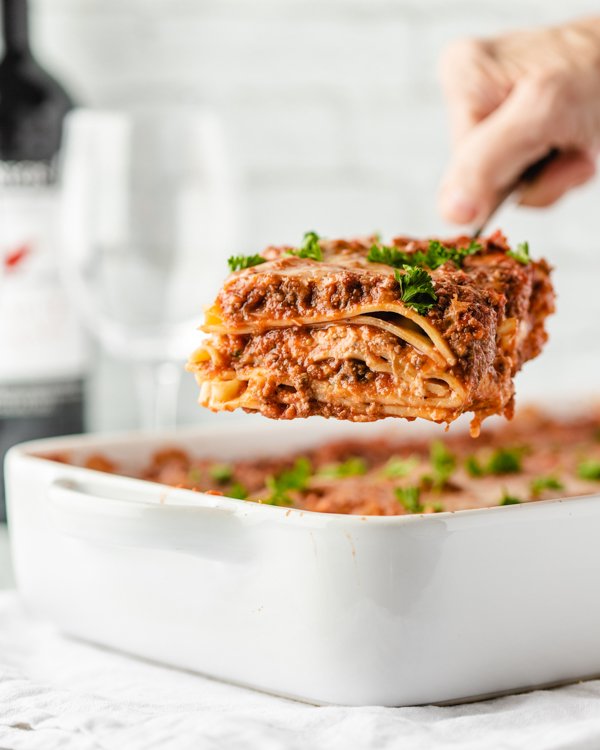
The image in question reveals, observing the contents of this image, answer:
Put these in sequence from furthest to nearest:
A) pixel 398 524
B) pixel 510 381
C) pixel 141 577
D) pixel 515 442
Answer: pixel 515 442, pixel 141 577, pixel 510 381, pixel 398 524

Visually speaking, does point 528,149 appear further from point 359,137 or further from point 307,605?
point 359,137

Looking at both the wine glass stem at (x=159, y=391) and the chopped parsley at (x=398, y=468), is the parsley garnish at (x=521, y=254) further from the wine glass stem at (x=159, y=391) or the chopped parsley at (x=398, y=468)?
the wine glass stem at (x=159, y=391)

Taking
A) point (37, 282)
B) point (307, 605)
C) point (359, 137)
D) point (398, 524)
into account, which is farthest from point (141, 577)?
point (359, 137)

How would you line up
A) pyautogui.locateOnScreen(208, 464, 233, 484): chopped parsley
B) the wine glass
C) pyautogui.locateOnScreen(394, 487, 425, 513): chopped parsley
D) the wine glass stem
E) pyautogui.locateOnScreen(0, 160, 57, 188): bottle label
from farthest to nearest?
pyautogui.locateOnScreen(0, 160, 57, 188): bottle label, the wine glass stem, the wine glass, pyautogui.locateOnScreen(208, 464, 233, 484): chopped parsley, pyautogui.locateOnScreen(394, 487, 425, 513): chopped parsley

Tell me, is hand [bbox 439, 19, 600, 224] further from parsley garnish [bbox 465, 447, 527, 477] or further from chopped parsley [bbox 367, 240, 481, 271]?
chopped parsley [bbox 367, 240, 481, 271]

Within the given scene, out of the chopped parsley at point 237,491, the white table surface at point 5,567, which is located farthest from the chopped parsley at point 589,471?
the white table surface at point 5,567

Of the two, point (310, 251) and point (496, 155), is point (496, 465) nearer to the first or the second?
point (496, 155)

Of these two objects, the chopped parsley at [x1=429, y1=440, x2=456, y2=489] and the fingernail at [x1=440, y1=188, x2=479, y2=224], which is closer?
the chopped parsley at [x1=429, y1=440, x2=456, y2=489]

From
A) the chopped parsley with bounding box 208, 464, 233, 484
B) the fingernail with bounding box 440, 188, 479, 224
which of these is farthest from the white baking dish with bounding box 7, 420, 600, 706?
the fingernail with bounding box 440, 188, 479, 224
